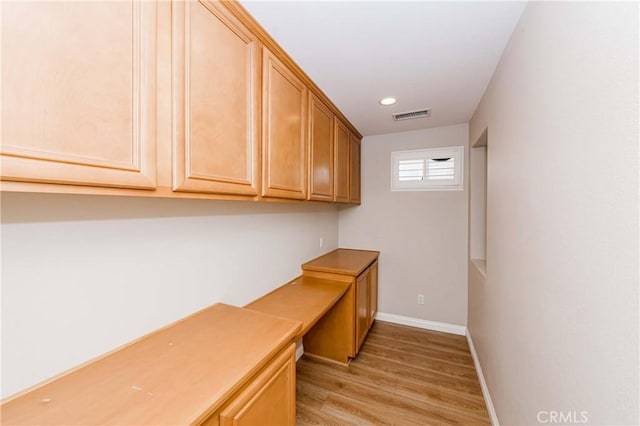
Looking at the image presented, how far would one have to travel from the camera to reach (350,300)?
2.29m

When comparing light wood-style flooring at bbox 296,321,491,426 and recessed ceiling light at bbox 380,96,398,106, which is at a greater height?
recessed ceiling light at bbox 380,96,398,106

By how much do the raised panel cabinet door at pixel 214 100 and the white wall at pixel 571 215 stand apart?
Result: 4.24 feet

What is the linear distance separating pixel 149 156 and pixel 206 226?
0.69 metres

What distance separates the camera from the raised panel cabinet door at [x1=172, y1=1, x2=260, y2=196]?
932mm

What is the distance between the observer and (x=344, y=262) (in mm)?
2627

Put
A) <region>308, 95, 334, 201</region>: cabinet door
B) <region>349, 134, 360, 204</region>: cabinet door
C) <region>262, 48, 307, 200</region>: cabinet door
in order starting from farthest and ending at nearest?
<region>349, 134, 360, 204</region>: cabinet door → <region>308, 95, 334, 201</region>: cabinet door → <region>262, 48, 307, 200</region>: cabinet door

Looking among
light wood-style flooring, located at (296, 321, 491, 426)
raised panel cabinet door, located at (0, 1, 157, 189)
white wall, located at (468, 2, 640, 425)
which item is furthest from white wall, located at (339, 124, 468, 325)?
raised panel cabinet door, located at (0, 1, 157, 189)

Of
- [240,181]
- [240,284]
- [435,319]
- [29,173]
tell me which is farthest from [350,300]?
[29,173]

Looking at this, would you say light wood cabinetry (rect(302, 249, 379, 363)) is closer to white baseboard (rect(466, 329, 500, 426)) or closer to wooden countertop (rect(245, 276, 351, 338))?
wooden countertop (rect(245, 276, 351, 338))

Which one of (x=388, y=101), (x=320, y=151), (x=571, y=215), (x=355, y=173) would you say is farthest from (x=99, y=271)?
(x=355, y=173)

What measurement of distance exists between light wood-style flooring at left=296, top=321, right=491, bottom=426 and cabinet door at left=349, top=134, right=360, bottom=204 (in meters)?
1.68

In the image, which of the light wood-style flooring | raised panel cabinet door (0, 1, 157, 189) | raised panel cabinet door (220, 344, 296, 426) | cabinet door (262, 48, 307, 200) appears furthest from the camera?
the light wood-style flooring
